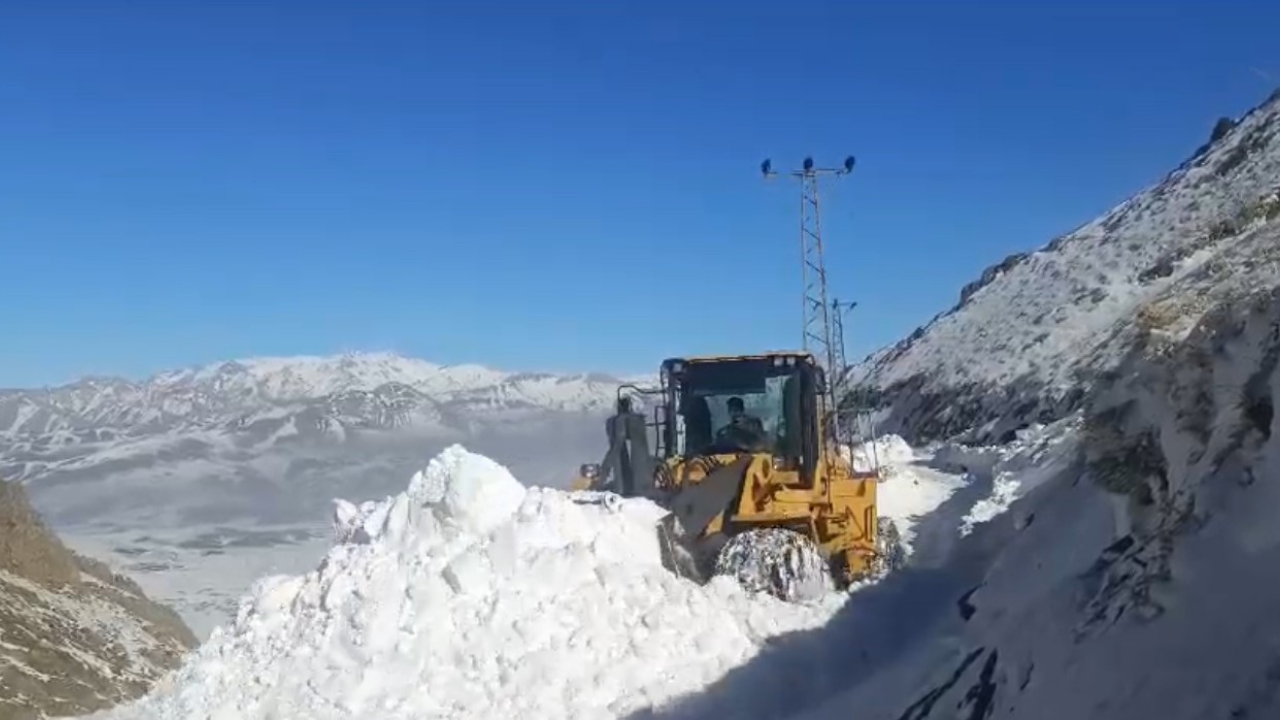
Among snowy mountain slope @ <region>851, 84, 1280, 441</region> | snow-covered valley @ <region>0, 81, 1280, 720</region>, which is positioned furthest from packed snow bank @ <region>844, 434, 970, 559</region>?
snowy mountain slope @ <region>851, 84, 1280, 441</region>

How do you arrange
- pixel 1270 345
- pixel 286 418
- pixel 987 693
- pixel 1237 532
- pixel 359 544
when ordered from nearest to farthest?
pixel 1237 532 < pixel 1270 345 < pixel 987 693 < pixel 359 544 < pixel 286 418

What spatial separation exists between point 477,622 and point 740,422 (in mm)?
5130

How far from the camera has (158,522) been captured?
275 ft

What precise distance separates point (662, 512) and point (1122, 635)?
7.91m

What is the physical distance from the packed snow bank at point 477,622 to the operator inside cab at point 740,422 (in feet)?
9.01

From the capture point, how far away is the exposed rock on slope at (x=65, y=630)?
1975 centimetres

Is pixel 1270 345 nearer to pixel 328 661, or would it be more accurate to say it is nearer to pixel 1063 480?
pixel 1063 480

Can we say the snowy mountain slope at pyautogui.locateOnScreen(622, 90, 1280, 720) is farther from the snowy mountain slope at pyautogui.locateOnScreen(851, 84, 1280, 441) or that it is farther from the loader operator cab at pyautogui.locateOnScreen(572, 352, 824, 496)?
the snowy mountain slope at pyautogui.locateOnScreen(851, 84, 1280, 441)

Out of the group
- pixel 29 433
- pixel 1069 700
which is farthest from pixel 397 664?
pixel 29 433

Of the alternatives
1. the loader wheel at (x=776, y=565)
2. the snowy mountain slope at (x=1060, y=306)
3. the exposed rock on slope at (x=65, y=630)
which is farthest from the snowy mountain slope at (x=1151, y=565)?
the snowy mountain slope at (x=1060, y=306)

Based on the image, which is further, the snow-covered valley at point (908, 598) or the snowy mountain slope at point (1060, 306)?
the snowy mountain slope at point (1060, 306)

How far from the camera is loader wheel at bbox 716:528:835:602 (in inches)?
492

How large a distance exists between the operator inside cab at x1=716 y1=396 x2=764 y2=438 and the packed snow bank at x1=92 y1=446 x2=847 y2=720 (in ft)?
9.01

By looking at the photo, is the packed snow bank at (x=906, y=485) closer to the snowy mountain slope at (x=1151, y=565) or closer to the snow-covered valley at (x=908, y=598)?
the snow-covered valley at (x=908, y=598)
